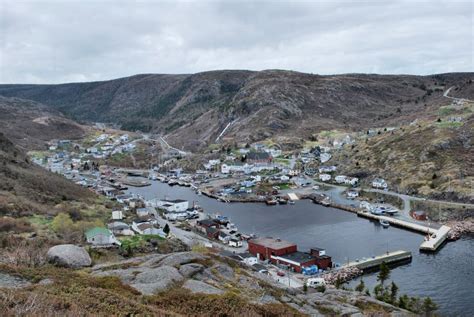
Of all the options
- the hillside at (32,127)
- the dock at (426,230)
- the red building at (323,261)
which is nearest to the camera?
the red building at (323,261)

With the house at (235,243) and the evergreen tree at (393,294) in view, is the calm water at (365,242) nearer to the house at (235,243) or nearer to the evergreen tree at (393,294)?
the evergreen tree at (393,294)

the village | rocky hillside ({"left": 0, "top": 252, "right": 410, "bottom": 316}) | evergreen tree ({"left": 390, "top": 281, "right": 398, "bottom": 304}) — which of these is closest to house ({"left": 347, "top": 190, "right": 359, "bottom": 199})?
the village

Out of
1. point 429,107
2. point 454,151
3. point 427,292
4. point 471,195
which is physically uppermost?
point 429,107

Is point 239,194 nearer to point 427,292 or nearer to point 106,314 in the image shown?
point 427,292

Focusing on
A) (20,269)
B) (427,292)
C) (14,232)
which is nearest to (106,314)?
(20,269)

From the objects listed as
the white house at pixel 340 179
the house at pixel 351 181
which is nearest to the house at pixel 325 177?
the white house at pixel 340 179

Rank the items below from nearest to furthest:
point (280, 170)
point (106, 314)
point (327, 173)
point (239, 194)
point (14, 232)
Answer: point (106, 314), point (14, 232), point (239, 194), point (327, 173), point (280, 170)

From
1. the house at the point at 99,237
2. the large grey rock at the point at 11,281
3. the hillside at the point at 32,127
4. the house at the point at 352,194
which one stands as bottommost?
the house at the point at 352,194
